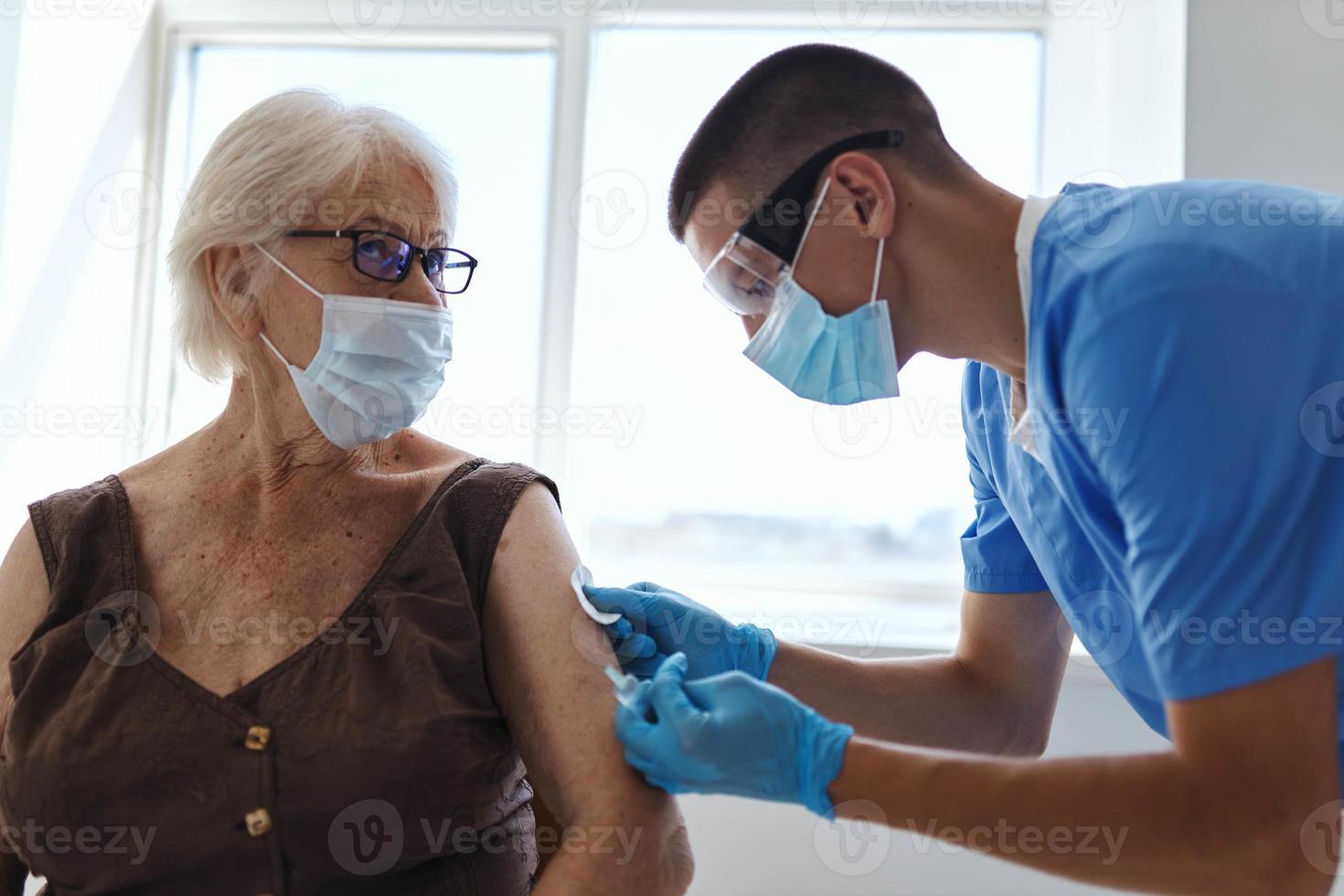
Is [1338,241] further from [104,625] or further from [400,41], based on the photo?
[400,41]

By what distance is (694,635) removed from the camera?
1.47 meters

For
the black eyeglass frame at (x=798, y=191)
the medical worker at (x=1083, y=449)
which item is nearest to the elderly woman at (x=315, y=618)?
the medical worker at (x=1083, y=449)

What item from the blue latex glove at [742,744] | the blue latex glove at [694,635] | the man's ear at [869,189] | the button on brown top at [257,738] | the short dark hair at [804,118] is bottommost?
the button on brown top at [257,738]

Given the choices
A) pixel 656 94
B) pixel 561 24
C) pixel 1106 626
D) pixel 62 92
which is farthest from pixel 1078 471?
pixel 62 92

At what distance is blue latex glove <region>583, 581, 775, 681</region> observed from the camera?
56.7 inches

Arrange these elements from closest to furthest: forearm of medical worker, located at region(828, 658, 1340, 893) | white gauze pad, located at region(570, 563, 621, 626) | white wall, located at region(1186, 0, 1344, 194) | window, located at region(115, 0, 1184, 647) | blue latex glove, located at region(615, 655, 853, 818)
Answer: forearm of medical worker, located at region(828, 658, 1340, 893) < blue latex glove, located at region(615, 655, 853, 818) < white gauze pad, located at region(570, 563, 621, 626) < white wall, located at region(1186, 0, 1344, 194) < window, located at region(115, 0, 1184, 647)

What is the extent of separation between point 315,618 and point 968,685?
941mm

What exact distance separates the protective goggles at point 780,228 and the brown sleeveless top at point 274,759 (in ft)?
1.73

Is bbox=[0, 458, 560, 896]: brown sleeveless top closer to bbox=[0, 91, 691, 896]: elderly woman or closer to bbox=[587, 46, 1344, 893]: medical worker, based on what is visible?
bbox=[0, 91, 691, 896]: elderly woman

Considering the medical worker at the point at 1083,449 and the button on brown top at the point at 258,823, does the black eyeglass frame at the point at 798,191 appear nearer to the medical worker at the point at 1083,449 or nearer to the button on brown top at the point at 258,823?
the medical worker at the point at 1083,449

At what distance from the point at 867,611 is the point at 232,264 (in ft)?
5.93

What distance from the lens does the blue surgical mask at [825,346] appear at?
1.25 m

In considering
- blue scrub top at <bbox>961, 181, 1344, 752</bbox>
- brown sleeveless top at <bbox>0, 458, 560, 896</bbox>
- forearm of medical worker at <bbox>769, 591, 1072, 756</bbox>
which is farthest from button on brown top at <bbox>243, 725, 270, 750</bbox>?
blue scrub top at <bbox>961, 181, 1344, 752</bbox>

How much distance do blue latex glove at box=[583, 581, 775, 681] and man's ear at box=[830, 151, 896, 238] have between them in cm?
58
